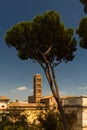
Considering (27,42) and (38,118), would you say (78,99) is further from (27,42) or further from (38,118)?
(27,42)

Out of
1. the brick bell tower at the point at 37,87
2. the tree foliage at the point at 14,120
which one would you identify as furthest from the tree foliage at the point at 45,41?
the brick bell tower at the point at 37,87

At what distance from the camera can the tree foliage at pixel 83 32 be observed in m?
17.8

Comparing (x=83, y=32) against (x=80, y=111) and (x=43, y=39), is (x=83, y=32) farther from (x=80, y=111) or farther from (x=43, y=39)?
(x=80, y=111)

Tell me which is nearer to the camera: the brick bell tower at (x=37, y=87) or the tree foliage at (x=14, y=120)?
the tree foliage at (x=14, y=120)

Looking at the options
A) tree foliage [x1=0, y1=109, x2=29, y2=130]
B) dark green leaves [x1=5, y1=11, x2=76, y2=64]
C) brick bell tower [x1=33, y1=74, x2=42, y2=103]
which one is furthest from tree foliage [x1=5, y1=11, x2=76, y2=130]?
brick bell tower [x1=33, y1=74, x2=42, y2=103]

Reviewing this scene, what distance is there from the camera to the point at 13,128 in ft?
63.7

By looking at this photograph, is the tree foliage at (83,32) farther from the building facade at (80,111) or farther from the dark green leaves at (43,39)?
the building facade at (80,111)

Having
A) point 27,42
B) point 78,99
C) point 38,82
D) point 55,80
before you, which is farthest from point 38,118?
point 38,82

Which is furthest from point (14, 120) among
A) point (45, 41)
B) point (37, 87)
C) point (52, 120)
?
point (37, 87)

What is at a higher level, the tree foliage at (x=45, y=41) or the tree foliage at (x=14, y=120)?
the tree foliage at (x=45, y=41)

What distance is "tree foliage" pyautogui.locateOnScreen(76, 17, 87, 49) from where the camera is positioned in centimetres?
1781

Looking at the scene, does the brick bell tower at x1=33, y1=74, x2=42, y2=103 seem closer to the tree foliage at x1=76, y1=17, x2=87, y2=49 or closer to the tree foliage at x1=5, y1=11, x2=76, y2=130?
the tree foliage at x1=5, y1=11, x2=76, y2=130

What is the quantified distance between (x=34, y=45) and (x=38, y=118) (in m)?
6.64

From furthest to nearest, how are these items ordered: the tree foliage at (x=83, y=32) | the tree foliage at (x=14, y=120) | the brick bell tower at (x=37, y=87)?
the brick bell tower at (x=37, y=87) < the tree foliage at (x=14, y=120) < the tree foliage at (x=83, y=32)
